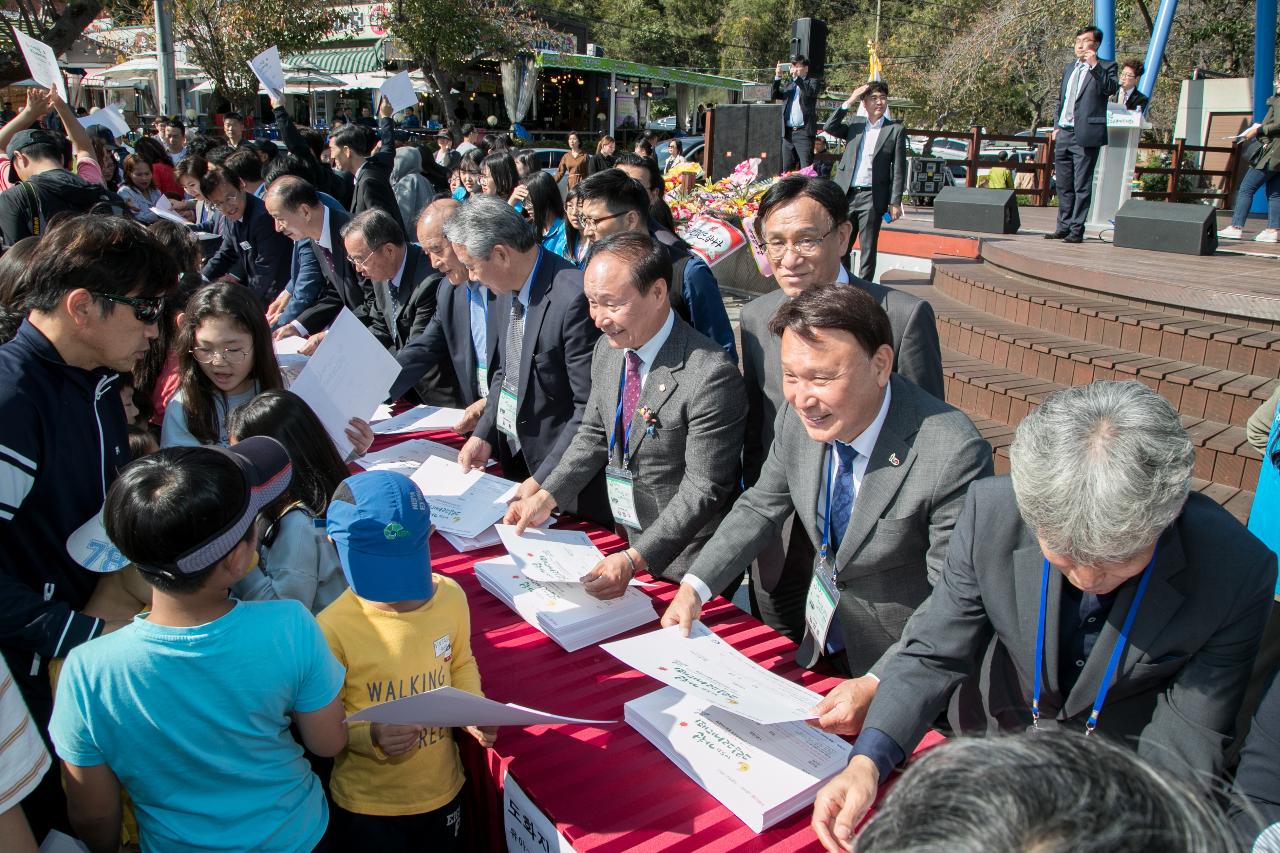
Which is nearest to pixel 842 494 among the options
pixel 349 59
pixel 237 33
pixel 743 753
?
pixel 743 753

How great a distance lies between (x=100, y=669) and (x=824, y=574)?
1.49 meters

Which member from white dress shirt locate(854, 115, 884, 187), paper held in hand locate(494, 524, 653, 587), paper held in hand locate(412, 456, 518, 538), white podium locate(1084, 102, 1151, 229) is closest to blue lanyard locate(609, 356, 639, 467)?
paper held in hand locate(494, 524, 653, 587)

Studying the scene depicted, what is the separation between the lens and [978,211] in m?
8.73

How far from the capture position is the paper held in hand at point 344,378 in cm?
271

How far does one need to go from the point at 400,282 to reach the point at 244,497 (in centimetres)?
287

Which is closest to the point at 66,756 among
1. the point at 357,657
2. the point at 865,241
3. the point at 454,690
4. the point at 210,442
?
the point at 357,657

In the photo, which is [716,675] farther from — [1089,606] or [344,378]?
[344,378]

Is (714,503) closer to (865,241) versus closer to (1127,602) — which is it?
(1127,602)

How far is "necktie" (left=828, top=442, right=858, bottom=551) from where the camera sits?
2.03 meters

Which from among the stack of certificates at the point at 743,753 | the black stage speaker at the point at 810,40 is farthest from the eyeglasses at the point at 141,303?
the black stage speaker at the point at 810,40

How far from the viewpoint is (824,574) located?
2.08 m

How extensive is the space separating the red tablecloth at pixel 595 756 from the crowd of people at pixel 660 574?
0.11 metres

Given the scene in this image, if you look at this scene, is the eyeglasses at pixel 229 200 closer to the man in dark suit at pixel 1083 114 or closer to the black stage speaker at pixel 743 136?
the man in dark suit at pixel 1083 114

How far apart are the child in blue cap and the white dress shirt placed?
21.5 ft
